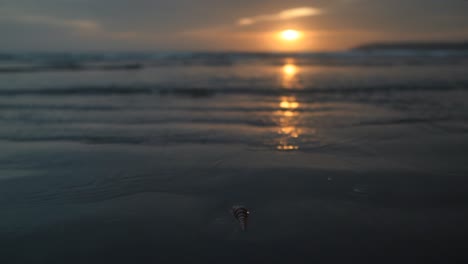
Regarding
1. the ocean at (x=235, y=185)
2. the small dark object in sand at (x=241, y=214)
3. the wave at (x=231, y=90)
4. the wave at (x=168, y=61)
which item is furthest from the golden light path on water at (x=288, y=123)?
the wave at (x=168, y=61)

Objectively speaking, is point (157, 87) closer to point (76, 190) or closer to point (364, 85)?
point (364, 85)

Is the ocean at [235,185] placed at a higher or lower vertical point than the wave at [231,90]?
lower

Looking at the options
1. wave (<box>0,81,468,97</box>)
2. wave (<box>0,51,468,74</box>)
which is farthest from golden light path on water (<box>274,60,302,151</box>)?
wave (<box>0,51,468,74</box>)

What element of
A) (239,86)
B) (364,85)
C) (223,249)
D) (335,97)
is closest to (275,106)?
(335,97)

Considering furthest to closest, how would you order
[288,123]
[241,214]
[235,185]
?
[288,123]
[235,185]
[241,214]

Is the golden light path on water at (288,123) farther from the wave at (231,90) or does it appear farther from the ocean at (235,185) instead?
the wave at (231,90)

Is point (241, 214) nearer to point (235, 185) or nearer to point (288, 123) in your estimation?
point (235, 185)

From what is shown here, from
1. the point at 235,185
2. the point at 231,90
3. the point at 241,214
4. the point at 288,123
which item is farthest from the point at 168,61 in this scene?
the point at 241,214
